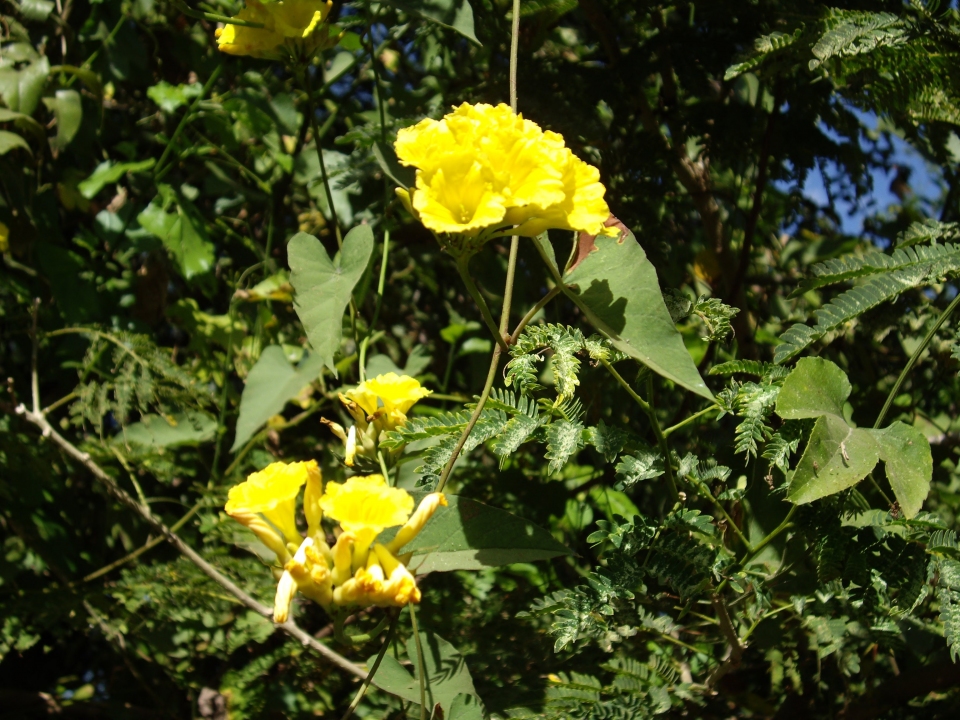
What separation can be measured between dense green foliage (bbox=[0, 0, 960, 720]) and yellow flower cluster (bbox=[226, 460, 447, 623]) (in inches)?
2.7

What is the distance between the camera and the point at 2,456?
1.34 metres

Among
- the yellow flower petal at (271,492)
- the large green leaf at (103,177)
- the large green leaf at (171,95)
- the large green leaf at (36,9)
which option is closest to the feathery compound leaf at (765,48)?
the yellow flower petal at (271,492)

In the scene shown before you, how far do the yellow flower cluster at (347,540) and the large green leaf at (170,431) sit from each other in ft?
2.11

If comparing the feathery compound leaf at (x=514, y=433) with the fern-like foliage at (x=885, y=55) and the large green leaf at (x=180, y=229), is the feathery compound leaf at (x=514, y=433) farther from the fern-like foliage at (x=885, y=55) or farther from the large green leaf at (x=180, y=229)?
the large green leaf at (x=180, y=229)

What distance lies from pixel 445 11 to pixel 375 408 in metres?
0.53

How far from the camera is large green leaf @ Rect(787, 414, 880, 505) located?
68cm

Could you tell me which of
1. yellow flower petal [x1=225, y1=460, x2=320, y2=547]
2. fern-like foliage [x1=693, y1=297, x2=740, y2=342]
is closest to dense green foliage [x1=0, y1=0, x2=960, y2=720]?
fern-like foliage [x1=693, y1=297, x2=740, y2=342]

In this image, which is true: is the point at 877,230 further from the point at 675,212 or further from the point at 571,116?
the point at 571,116

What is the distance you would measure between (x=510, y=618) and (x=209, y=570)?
453 millimetres

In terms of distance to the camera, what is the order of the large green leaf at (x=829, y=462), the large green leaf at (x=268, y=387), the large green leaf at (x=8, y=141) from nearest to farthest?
the large green leaf at (x=829, y=462)
the large green leaf at (x=268, y=387)
the large green leaf at (x=8, y=141)

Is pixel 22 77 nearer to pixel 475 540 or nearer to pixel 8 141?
pixel 8 141

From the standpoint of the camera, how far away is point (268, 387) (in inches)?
49.4

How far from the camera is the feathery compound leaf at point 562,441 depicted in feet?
2.61

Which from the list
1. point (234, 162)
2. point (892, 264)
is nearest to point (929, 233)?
point (892, 264)
